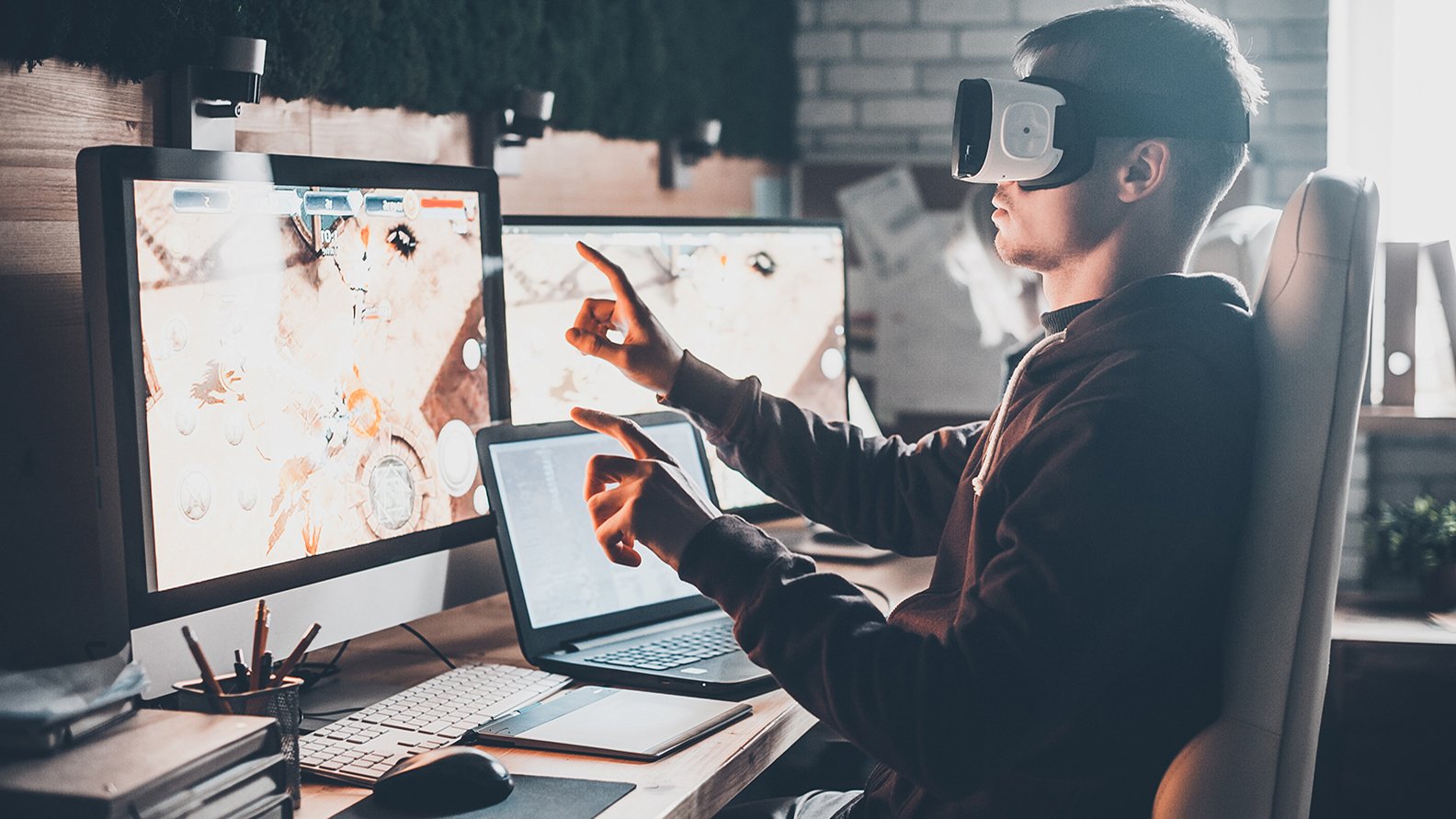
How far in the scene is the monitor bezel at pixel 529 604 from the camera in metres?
1.41

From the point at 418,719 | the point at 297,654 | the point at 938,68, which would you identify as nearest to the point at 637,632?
the point at 418,719

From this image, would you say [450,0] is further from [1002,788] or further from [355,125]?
[1002,788]

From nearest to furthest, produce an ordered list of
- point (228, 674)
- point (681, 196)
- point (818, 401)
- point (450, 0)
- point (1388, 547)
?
point (228, 674) < point (450, 0) < point (818, 401) < point (1388, 547) < point (681, 196)

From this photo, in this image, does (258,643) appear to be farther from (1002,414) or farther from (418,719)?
(1002,414)

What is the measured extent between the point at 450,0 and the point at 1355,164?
6.72 feet

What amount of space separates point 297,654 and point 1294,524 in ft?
2.67

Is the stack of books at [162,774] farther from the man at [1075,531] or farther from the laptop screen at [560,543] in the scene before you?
the laptop screen at [560,543]

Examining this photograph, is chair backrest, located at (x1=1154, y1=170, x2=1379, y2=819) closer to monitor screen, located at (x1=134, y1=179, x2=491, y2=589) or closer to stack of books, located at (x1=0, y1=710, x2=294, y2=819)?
stack of books, located at (x1=0, y1=710, x2=294, y2=819)

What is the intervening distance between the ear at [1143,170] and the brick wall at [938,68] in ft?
6.09

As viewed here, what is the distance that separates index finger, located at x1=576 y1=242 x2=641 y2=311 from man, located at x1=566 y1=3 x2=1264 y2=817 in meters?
0.23

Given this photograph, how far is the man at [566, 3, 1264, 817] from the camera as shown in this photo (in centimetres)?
98

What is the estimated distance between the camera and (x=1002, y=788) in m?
1.08

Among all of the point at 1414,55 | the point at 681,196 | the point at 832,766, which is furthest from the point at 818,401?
the point at 1414,55

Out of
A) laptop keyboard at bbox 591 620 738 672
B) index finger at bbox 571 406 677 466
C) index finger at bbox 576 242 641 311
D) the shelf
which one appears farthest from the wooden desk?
the shelf
